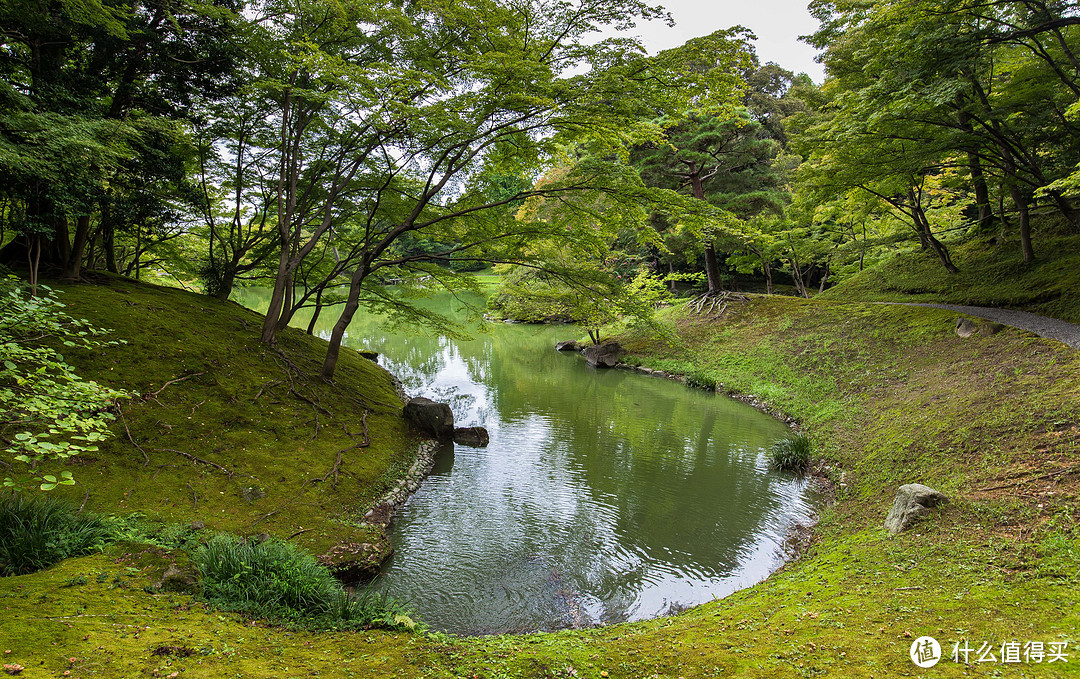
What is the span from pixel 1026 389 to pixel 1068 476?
3.01 m

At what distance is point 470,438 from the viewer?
11.2 metres

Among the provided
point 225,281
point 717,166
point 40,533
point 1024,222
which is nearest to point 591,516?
point 40,533

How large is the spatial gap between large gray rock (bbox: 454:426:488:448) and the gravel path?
432 inches

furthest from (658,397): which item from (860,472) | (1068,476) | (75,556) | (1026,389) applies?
(75,556)

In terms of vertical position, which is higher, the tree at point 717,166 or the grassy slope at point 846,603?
the tree at point 717,166

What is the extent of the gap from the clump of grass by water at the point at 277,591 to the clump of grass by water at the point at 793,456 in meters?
7.95

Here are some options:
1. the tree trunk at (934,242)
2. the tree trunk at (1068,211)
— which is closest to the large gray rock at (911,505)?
the tree trunk at (1068,211)

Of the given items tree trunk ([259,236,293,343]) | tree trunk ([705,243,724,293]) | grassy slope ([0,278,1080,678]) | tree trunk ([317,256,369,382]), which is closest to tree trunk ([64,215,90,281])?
grassy slope ([0,278,1080,678])

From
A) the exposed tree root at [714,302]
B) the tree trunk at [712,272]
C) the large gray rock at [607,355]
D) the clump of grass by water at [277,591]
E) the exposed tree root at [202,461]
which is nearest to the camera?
the clump of grass by water at [277,591]

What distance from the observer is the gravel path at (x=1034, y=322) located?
29.9 ft

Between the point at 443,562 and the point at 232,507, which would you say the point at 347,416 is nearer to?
the point at 232,507

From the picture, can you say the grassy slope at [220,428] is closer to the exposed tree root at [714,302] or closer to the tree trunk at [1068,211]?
the exposed tree root at [714,302]

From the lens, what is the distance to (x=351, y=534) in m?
6.41

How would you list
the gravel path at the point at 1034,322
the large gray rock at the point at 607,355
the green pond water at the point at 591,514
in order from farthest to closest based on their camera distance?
1. the large gray rock at the point at 607,355
2. the gravel path at the point at 1034,322
3. the green pond water at the point at 591,514
